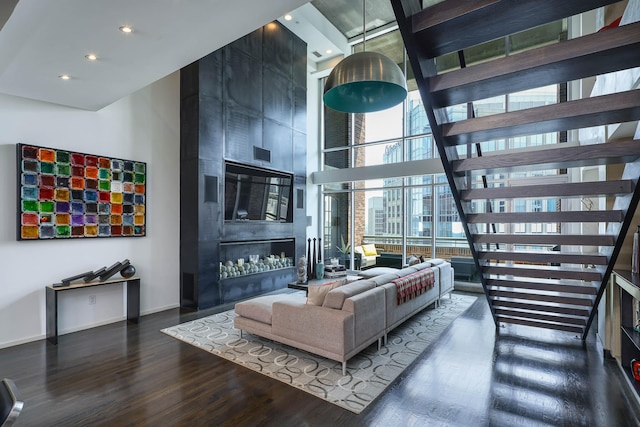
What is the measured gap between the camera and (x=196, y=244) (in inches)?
207

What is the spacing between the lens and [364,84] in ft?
10.8

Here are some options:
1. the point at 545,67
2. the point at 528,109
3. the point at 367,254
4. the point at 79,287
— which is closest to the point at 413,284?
the point at 528,109

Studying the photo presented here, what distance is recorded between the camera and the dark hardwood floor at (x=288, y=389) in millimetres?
2422

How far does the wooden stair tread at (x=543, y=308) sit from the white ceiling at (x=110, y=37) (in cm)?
400

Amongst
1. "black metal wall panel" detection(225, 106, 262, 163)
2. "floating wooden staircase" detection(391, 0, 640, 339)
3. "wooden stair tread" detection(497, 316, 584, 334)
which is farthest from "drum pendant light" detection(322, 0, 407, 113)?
"wooden stair tread" detection(497, 316, 584, 334)

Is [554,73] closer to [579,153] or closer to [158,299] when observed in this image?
[579,153]

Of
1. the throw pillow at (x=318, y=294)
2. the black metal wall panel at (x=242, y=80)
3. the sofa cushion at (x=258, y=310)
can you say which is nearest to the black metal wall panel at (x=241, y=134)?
the black metal wall panel at (x=242, y=80)

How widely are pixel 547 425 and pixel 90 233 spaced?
529cm

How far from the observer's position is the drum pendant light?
280 cm

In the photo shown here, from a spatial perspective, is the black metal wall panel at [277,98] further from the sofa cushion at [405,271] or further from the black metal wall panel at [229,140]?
the sofa cushion at [405,271]

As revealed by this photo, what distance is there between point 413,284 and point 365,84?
2.64 meters

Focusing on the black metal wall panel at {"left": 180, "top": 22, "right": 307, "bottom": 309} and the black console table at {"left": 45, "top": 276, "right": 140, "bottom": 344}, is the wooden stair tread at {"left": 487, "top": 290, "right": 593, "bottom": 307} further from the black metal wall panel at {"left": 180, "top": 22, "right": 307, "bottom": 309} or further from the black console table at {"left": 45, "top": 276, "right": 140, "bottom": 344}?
the black console table at {"left": 45, "top": 276, "right": 140, "bottom": 344}

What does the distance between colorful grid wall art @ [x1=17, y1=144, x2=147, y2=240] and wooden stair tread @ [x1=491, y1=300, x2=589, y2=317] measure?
5.13m

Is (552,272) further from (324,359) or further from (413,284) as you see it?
(324,359)
